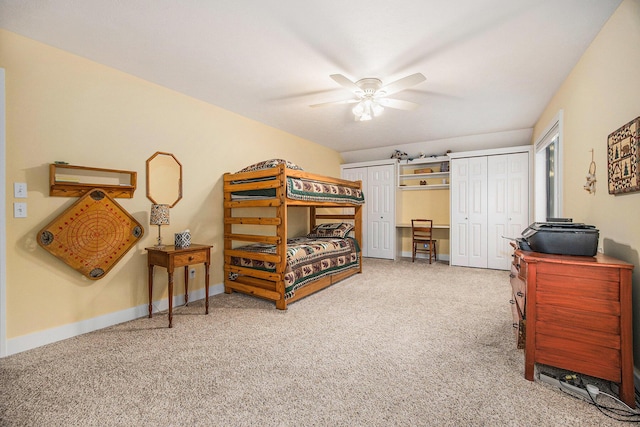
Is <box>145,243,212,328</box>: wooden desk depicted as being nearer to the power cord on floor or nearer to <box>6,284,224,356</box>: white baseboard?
<box>6,284,224,356</box>: white baseboard

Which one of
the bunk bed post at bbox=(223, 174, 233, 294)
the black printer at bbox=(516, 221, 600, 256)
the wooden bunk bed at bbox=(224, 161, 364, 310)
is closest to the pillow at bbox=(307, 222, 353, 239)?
the wooden bunk bed at bbox=(224, 161, 364, 310)

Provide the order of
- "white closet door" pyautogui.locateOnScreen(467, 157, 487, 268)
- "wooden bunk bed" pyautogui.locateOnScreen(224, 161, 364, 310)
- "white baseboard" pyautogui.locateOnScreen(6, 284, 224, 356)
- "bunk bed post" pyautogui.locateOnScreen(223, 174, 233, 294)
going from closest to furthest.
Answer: "white baseboard" pyautogui.locateOnScreen(6, 284, 224, 356) → "wooden bunk bed" pyautogui.locateOnScreen(224, 161, 364, 310) → "bunk bed post" pyautogui.locateOnScreen(223, 174, 233, 294) → "white closet door" pyautogui.locateOnScreen(467, 157, 487, 268)

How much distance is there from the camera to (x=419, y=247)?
5930 millimetres

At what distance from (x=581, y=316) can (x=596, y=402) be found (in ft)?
1.51

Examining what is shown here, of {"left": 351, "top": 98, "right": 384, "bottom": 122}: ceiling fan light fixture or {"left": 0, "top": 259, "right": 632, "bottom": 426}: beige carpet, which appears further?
{"left": 351, "top": 98, "right": 384, "bottom": 122}: ceiling fan light fixture

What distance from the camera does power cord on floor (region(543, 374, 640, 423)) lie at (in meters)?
1.45

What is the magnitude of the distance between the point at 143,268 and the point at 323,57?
2.77 m

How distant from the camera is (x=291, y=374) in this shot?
1.83m

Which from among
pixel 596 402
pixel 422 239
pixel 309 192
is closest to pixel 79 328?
pixel 309 192

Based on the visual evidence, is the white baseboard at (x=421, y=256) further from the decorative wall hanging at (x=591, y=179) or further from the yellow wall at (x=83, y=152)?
the yellow wall at (x=83, y=152)

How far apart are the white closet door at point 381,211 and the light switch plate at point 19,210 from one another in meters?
5.20

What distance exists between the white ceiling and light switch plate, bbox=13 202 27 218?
4.38ft

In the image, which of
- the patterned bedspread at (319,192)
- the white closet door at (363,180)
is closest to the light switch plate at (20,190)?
the patterned bedspread at (319,192)

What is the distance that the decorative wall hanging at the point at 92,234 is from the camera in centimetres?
231
